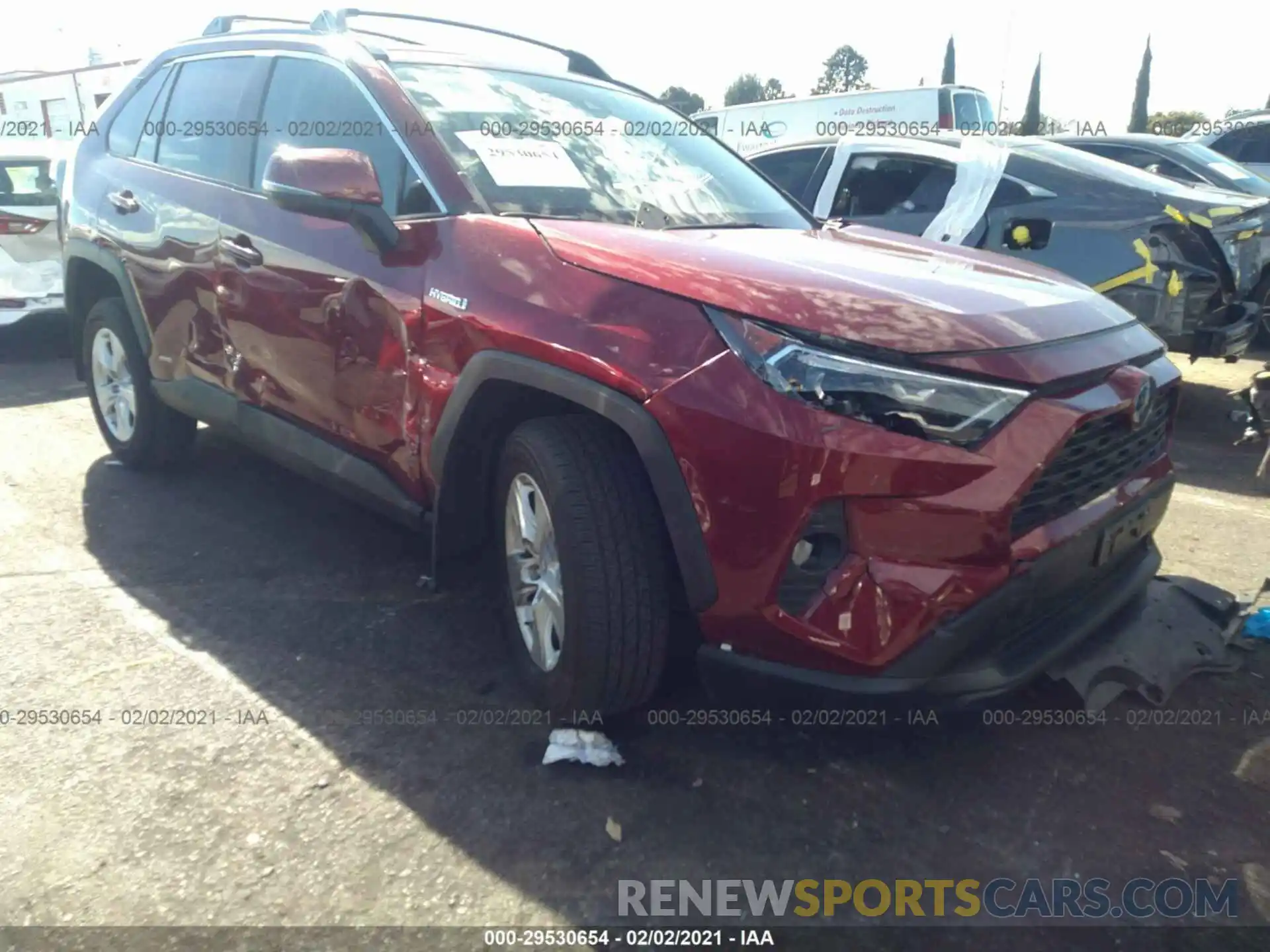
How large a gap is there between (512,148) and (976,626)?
6.30ft

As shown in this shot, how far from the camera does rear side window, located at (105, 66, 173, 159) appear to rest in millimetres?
4469

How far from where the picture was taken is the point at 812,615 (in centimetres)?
219

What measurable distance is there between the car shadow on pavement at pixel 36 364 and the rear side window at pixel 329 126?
12.4ft

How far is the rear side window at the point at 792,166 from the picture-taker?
705cm

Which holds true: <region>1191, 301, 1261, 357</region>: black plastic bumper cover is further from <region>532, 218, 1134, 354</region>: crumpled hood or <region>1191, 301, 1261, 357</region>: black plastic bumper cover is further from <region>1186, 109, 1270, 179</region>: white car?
<region>1186, 109, 1270, 179</region>: white car

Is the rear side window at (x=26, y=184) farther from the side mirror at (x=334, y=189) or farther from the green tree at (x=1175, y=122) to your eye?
the green tree at (x=1175, y=122)

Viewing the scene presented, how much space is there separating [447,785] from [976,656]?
1.29 meters

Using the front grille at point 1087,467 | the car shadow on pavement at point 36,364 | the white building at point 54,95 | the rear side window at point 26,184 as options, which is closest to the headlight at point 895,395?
the front grille at point 1087,467

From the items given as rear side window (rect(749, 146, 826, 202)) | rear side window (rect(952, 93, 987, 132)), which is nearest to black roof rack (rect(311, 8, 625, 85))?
rear side window (rect(749, 146, 826, 202))

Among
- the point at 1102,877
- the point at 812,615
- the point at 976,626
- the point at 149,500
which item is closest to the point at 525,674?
the point at 812,615

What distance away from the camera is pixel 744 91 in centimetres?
5272

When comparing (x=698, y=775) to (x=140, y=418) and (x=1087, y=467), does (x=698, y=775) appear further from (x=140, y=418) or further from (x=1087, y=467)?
(x=140, y=418)

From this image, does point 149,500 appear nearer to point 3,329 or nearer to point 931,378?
point 931,378

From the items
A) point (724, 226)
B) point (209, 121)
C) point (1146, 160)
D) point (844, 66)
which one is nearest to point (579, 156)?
point (724, 226)
